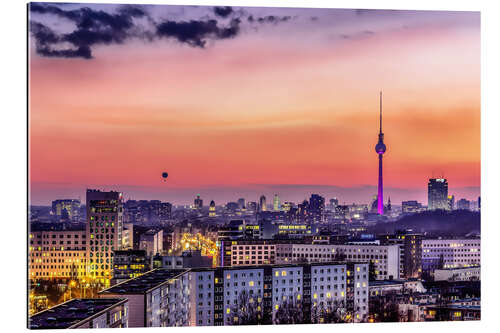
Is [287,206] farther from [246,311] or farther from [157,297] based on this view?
[157,297]

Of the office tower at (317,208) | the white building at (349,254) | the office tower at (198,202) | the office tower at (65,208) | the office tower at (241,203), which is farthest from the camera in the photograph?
the white building at (349,254)

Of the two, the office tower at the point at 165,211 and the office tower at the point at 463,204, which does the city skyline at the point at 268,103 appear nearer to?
the office tower at the point at 463,204

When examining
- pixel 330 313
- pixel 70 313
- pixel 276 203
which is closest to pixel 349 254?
pixel 276 203

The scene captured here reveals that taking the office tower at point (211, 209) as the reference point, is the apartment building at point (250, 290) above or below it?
below

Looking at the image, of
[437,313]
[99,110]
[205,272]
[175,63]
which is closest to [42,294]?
[205,272]

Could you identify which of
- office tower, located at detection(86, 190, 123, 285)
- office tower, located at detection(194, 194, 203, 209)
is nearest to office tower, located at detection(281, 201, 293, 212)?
office tower, located at detection(194, 194, 203, 209)

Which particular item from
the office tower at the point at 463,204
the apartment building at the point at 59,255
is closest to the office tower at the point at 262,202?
the office tower at the point at 463,204

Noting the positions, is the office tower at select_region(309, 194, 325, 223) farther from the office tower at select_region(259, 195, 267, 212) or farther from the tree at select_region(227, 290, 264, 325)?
the tree at select_region(227, 290, 264, 325)

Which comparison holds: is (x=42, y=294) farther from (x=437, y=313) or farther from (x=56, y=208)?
(x=437, y=313)
